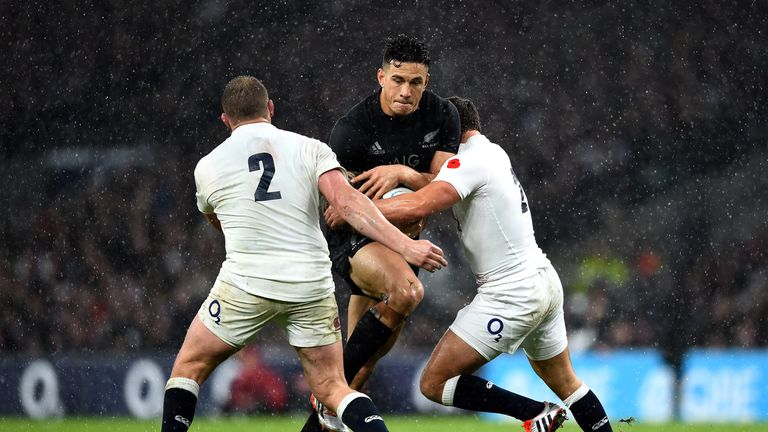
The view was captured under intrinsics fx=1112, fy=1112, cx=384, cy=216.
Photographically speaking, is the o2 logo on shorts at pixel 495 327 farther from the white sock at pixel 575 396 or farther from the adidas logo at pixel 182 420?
the adidas logo at pixel 182 420

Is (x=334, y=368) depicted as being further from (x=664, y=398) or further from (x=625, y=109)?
(x=625, y=109)

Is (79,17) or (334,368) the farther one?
(79,17)

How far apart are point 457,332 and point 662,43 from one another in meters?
10.2

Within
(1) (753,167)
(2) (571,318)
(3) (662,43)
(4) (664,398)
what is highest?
(3) (662,43)

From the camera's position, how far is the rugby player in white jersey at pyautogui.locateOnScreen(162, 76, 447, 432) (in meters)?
4.99

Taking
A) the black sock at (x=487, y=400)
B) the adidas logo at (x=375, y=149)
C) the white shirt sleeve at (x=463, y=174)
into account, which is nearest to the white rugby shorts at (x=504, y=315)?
the black sock at (x=487, y=400)

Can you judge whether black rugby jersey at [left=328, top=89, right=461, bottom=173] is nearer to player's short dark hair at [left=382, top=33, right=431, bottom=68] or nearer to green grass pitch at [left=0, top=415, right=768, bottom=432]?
player's short dark hair at [left=382, top=33, right=431, bottom=68]

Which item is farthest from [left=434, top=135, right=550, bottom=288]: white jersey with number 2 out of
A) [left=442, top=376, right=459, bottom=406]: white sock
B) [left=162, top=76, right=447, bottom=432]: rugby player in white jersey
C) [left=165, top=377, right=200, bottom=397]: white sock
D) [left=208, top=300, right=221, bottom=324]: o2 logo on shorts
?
[left=165, top=377, right=200, bottom=397]: white sock

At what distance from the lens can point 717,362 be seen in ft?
35.6

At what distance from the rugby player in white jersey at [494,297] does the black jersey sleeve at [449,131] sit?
0.06 meters

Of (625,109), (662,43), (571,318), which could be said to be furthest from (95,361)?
(662,43)

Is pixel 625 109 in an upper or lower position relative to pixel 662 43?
lower

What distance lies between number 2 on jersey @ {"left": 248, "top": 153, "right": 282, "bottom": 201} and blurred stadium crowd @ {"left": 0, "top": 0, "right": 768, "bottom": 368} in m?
7.95

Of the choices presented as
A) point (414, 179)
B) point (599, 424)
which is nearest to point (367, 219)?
point (414, 179)
